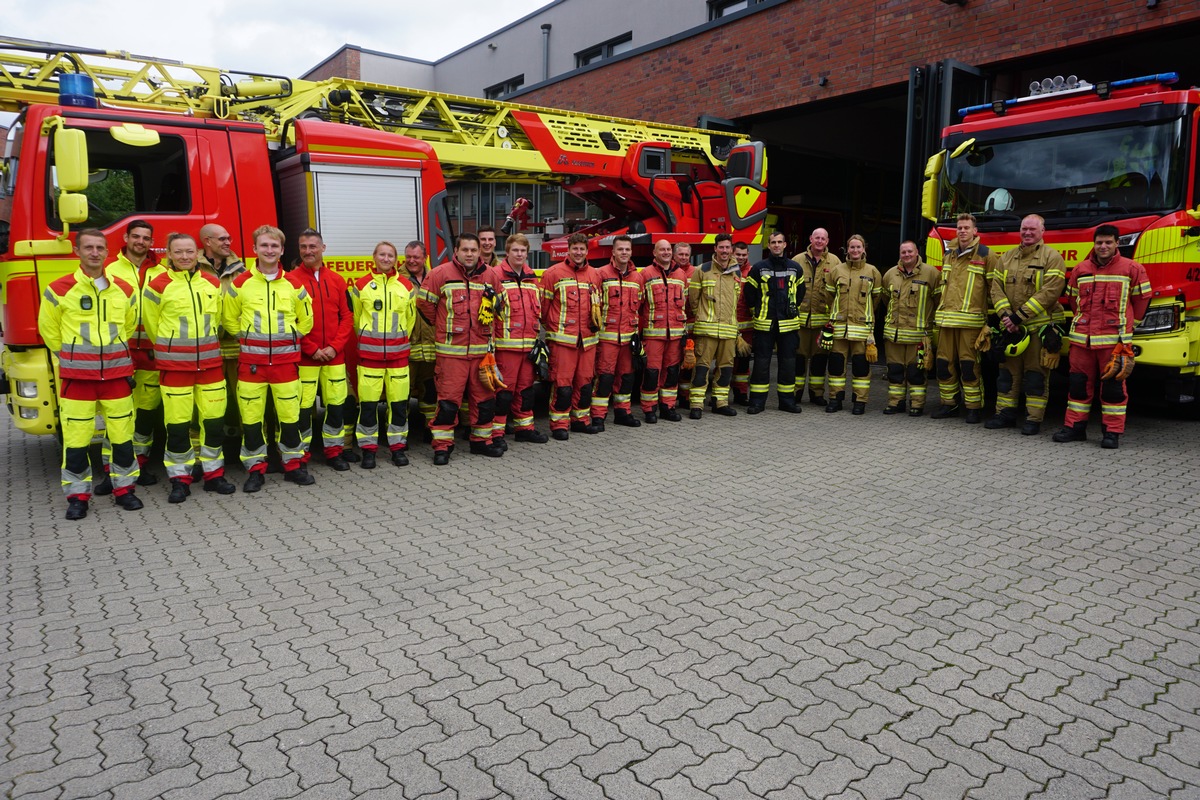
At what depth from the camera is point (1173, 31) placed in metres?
9.23

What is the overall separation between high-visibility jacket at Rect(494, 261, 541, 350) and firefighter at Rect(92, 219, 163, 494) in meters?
2.49

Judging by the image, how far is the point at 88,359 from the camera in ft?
16.3

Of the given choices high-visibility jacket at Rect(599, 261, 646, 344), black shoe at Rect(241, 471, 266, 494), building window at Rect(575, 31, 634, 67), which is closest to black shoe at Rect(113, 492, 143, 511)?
black shoe at Rect(241, 471, 266, 494)

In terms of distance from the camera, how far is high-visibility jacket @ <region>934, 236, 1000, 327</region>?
7.58m

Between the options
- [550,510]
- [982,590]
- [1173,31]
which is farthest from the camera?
[1173,31]

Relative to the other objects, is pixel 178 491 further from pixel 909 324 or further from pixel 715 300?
pixel 909 324

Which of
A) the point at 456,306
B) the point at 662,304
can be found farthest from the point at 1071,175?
the point at 456,306

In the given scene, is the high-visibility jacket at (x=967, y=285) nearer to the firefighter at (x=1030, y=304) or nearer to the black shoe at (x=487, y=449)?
the firefighter at (x=1030, y=304)

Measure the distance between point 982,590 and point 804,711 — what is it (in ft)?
5.16

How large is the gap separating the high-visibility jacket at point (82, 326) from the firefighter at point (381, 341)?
1613 millimetres

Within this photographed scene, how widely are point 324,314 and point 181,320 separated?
0.98 metres

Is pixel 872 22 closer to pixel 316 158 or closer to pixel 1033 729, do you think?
pixel 316 158

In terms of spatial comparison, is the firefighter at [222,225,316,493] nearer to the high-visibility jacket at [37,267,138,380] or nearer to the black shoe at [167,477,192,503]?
the black shoe at [167,477,192,503]

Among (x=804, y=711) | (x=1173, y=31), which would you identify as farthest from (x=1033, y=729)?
(x=1173, y=31)
